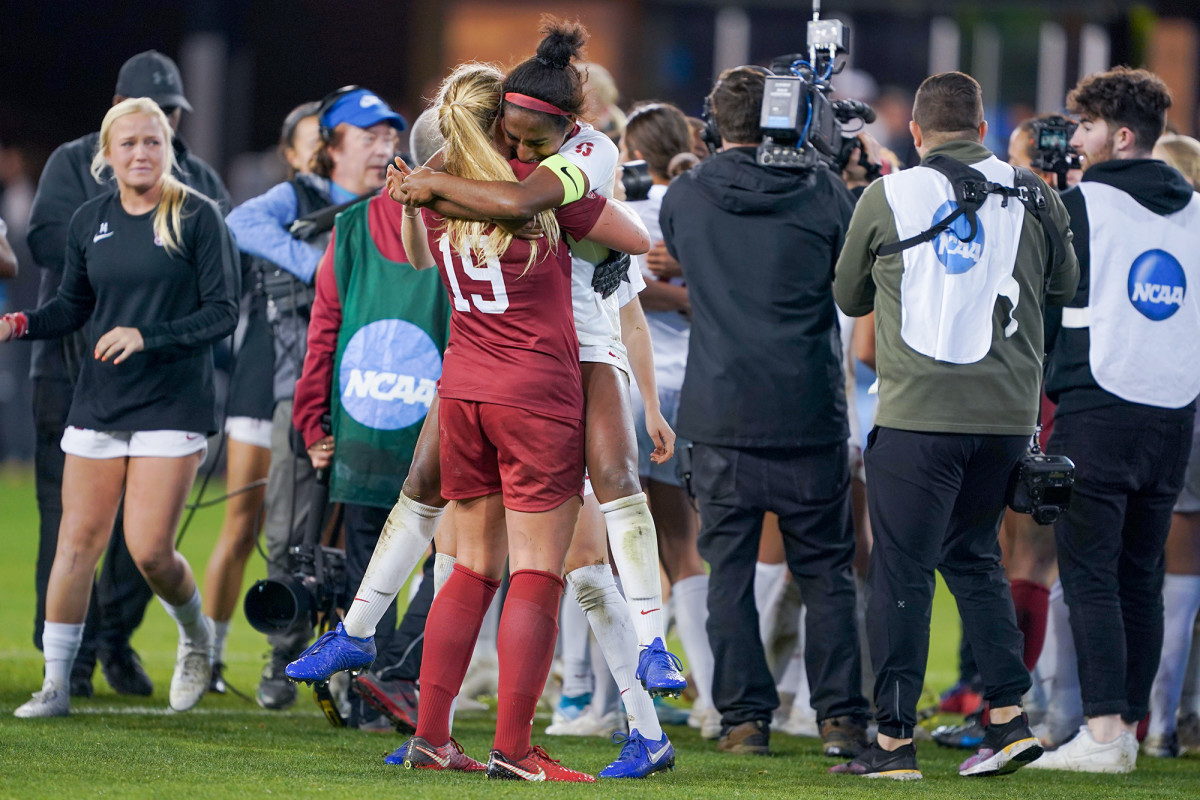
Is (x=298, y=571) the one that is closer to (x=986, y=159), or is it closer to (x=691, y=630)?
(x=691, y=630)

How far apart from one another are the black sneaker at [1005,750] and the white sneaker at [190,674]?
2621 millimetres

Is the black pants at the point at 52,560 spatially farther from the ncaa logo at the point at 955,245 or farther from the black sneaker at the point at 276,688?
the ncaa logo at the point at 955,245

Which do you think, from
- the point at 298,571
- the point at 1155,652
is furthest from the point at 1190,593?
the point at 298,571

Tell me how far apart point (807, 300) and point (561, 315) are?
4.16 ft

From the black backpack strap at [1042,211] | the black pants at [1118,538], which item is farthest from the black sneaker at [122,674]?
the black backpack strap at [1042,211]

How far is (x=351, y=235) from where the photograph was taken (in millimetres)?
5457

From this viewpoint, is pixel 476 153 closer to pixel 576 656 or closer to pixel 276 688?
pixel 576 656

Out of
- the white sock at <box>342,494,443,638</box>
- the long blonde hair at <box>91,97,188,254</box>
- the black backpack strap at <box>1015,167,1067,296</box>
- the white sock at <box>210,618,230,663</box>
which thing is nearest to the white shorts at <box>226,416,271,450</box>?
the white sock at <box>210,618,230,663</box>

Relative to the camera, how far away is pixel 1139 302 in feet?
17.1

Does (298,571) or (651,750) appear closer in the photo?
(651,750)

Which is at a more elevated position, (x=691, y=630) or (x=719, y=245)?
(x=719, y=245)

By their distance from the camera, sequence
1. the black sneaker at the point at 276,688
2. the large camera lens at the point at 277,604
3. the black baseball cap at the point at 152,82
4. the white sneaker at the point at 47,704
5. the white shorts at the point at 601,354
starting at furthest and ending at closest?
the black baseball cap at the point at 152,82 → the black sneaker at the point at 276,688 → the white sneaker at the point at 47,704 → the large camera lens at the point at 277,604 → the white shorts at the point at 601,354

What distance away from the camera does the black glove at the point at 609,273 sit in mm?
4480

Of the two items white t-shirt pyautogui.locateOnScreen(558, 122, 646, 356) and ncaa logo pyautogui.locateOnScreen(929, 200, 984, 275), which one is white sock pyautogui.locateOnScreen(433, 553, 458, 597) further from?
ncaa logo pyautogui.locateOnScreen(929, 200, 984, 275)
